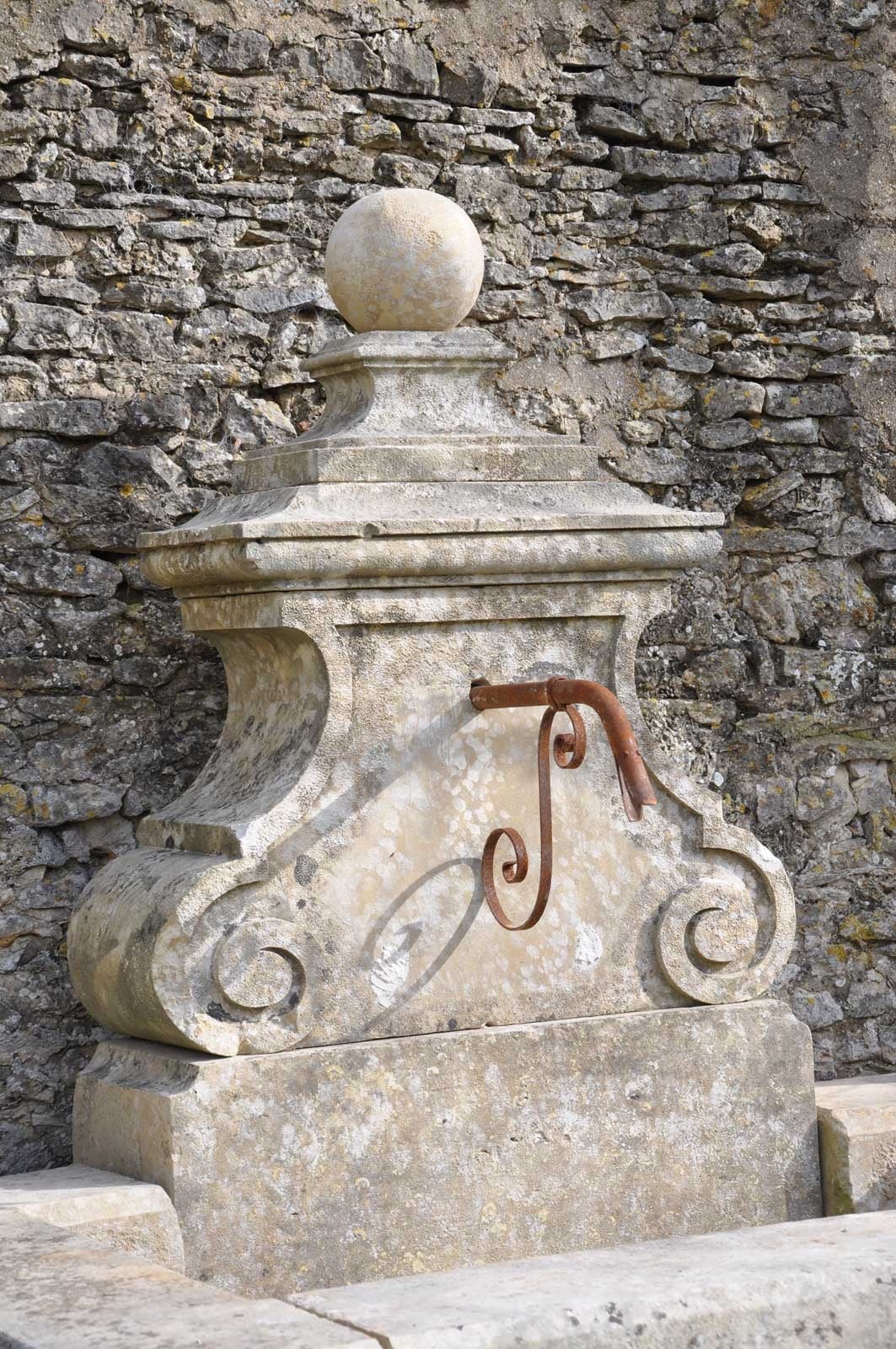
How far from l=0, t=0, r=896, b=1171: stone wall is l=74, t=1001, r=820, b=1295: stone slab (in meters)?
0.81

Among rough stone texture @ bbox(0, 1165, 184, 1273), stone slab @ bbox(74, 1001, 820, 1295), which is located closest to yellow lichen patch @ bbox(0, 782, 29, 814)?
stone slab @ bbox(74, 1001, 820, 1295)

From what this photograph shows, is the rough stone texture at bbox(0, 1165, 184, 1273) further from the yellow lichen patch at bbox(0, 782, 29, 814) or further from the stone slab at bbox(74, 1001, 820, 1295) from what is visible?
the yellow lichen patch at bbox(0, 782, 29, 814)

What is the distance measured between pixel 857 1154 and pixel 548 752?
1.06 meters

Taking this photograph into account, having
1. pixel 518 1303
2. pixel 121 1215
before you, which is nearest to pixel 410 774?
pixel 121 1215

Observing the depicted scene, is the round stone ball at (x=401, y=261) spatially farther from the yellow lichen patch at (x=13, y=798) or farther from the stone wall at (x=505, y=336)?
the yellow lichen patch at (x=13, y=798)

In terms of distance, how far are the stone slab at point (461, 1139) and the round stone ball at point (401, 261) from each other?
4.58 feet

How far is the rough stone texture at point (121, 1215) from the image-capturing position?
→ 3.02 m

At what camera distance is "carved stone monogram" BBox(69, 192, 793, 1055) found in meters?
3.25

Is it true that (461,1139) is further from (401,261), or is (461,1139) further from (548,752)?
(401,261)

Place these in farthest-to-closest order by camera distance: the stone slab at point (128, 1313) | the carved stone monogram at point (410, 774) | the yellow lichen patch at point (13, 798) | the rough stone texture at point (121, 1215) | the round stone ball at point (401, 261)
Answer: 1. the yellow lichen patch at point (13, 798)
2. the round stone ball at point (401, 261)
3. the carved stone monogram at point (410, 774)
4. the rough stone texture at point (121, 1215)
5. the stone slab at point (128, 1313)

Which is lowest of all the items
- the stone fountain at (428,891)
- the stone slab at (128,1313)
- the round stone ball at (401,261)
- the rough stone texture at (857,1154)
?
the rough stone texture at (857,1154)

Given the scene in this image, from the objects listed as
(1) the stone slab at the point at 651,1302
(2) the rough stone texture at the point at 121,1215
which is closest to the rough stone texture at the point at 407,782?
(2) the rough stone texture at the point at 121,1215

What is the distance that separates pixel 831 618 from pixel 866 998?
98 cm

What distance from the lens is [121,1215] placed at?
9.91ft
